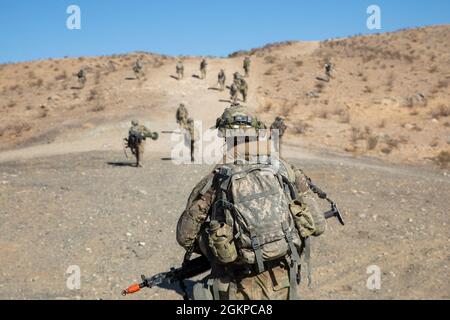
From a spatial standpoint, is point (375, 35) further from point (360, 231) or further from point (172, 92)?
point (360, 231)

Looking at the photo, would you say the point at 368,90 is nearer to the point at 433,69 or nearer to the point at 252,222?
the point at 433,69

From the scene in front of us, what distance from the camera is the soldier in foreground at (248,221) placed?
3.09 metres

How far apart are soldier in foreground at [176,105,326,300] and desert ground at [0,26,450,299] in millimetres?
2877

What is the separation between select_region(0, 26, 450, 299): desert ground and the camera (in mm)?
6801

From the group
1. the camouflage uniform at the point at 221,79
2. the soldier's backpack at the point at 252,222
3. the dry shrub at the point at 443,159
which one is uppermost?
the camouflage uniform at the point at 221,79

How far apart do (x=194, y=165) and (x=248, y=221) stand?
1154 centimetres

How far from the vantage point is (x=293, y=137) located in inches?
801

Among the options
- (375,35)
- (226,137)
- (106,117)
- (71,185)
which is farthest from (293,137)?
(375,35)

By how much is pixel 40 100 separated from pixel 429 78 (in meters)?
22.0

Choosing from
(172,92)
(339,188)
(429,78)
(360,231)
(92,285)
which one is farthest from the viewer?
(429,78)

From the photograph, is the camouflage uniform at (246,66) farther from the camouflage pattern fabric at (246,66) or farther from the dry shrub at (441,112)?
the dry shrub at (441,112)

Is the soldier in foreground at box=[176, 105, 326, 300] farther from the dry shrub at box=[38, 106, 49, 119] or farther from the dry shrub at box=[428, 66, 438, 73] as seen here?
the dry shrub at box=[428, 66, 438, 73]

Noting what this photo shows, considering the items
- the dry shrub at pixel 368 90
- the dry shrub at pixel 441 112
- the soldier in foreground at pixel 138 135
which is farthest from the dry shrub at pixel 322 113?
the soldier in foreground at pixel 138 135

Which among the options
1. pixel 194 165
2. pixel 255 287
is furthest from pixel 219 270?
pixel 194 165
